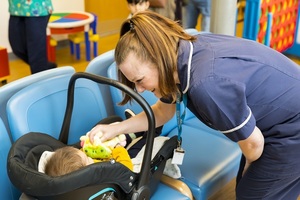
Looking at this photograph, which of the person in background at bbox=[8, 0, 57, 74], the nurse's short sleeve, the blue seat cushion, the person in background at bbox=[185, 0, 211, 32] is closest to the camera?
the nurse's short sleeve

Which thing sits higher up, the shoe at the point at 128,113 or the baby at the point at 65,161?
the baby at the point at 65,161

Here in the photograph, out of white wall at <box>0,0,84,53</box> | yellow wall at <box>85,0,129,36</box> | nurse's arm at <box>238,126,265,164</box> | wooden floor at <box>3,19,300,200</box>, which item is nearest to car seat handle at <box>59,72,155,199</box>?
nurse's arm at <box>238,126,265,164</box>

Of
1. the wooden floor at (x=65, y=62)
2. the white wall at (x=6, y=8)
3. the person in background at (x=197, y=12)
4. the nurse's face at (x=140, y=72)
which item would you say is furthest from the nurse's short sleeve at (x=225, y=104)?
the white wall at (x=6, y=8)

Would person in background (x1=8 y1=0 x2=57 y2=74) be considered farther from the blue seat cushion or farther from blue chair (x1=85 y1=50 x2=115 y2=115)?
the blue seat cushion

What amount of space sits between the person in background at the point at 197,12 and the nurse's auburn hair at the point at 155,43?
2.20m

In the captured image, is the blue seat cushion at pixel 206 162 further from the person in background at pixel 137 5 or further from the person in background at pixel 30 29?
the person in background at pixel 30 29

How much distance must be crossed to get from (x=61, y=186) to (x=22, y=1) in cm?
202

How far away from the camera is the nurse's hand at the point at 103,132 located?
134 centimetres

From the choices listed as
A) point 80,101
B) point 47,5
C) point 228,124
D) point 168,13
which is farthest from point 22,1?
point 228,124

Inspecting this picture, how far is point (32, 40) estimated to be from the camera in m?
2.83

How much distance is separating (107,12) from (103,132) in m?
3.52

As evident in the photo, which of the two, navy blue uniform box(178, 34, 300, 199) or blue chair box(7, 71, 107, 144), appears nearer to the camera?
navy blue uniform box(178, 34, 300, 199)

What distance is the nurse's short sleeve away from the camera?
1030 mm

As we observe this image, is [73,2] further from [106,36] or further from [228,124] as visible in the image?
[228,124]
